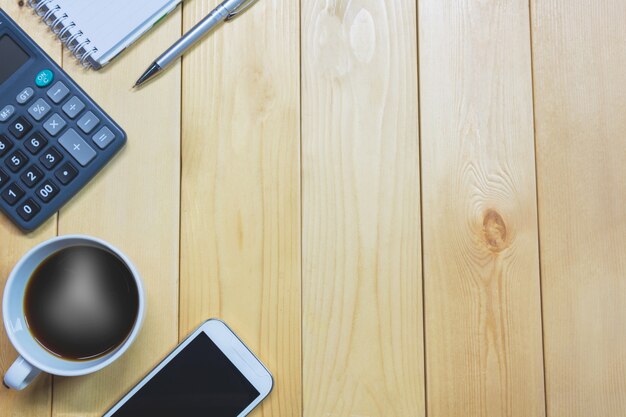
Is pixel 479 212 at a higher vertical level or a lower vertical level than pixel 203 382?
higher

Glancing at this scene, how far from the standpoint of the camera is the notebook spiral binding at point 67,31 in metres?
0.44

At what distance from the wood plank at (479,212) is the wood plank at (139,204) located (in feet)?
0.66

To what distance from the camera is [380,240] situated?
17.1 inches

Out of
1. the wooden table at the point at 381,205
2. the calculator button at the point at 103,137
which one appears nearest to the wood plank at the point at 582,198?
the wooden table at the point at 381,205

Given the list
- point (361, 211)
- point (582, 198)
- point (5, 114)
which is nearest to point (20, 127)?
point (5, 114)

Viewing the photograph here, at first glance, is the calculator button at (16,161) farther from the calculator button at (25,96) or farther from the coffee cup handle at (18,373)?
the coffee cup handle at (18,373)

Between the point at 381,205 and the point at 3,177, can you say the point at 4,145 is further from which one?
the point at 381,205

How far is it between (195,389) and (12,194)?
0.67 feet

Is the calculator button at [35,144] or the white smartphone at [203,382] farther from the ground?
the calculator button at [35,144]

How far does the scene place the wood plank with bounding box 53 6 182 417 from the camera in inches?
16.6

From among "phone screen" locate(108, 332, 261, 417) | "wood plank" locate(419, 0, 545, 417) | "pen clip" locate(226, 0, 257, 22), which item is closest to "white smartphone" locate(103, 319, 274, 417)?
"phone screen" locate(108, 332, 261, 417)

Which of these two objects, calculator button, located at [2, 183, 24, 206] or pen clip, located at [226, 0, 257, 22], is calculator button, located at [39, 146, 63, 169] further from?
pen clip, located at [226, 0, 257, 22]

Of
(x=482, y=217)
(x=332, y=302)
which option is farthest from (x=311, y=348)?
(x=482, y=217)

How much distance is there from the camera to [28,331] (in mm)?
387
